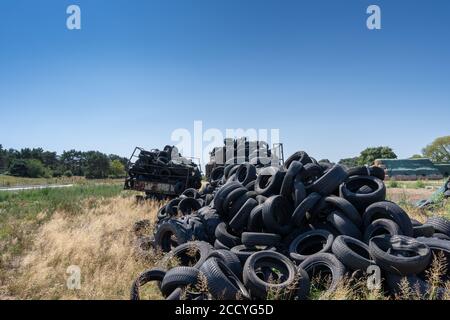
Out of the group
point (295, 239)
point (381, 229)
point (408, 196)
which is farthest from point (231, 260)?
point (408, 196)

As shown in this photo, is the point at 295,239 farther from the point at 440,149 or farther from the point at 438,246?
the point at 440,149

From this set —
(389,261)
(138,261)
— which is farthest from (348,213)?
(138,261)

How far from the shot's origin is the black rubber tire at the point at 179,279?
441 cm

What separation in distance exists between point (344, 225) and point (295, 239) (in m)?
0.87

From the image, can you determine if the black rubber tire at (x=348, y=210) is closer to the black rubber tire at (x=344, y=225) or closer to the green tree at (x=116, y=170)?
the black rubber tire at (x=344, y=225)

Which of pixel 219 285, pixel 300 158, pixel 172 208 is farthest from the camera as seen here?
pixel 172 208

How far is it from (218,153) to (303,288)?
544 inches

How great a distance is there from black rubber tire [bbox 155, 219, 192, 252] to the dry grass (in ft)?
2.10

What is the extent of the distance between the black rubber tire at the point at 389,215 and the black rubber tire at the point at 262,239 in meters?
1.62

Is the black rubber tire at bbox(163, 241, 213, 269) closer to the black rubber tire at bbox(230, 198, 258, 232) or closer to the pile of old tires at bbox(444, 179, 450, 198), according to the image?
the black rubber tire at bbox(230, 198, 258, 232)

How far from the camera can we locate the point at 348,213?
19.9ft

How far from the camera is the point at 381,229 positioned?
19.1 feet

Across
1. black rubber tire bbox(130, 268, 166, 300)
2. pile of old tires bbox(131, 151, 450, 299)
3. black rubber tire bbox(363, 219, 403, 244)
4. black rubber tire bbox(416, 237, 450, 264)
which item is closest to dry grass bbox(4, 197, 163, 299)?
black rubber tire bbox(130, 268, 166, 300)

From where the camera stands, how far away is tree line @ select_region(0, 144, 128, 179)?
64.5m
